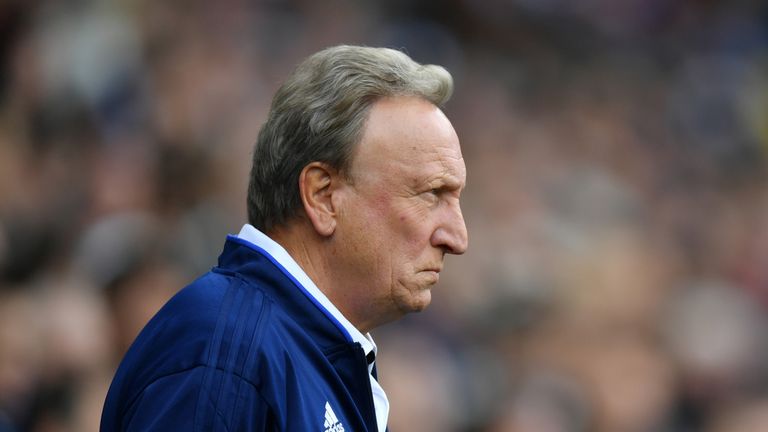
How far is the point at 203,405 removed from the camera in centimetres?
205

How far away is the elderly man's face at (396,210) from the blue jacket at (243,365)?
0.14m

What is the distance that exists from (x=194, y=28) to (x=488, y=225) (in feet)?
6.75

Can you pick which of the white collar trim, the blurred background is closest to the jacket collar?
the white collar trim

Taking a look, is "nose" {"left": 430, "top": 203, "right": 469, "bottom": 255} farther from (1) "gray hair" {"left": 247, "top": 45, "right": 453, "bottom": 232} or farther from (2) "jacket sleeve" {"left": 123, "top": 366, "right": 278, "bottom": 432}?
(2) "jacket sleeve" {"left": 123, "top": 366, "right": 278, "bottom": 432}

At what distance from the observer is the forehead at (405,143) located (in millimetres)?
2412

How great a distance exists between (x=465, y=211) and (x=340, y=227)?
209 inches

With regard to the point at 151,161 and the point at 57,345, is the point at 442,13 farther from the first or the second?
the point at 57,345

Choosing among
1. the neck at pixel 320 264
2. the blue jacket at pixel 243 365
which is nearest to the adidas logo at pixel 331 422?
the blue jacket at pixel 243 365

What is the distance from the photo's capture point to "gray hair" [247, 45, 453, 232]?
2400 mm

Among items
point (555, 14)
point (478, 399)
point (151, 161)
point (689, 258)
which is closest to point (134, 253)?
point (151, 161)

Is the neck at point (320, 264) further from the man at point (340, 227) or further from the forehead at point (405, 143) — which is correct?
the forehead at point (405, 143)

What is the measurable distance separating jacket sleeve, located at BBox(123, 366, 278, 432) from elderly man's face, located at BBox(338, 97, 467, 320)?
412mm

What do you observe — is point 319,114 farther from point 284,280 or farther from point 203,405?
point 203,405

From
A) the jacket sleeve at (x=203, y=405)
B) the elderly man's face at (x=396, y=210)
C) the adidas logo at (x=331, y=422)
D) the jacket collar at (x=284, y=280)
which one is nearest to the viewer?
the jacket sleeve at (x=203, y=405)
